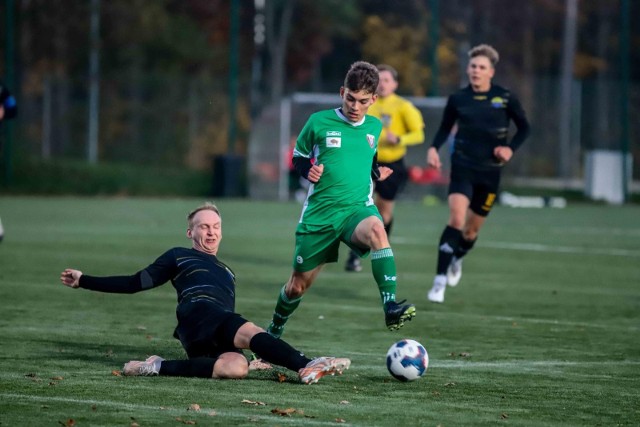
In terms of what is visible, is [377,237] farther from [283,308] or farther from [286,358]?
[286,358]

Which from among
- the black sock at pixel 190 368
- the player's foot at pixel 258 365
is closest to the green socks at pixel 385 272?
the player's foot at pixel 258 365

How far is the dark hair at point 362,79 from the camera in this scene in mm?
9156

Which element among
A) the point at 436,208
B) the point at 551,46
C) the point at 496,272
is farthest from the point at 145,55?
the point at 496,272

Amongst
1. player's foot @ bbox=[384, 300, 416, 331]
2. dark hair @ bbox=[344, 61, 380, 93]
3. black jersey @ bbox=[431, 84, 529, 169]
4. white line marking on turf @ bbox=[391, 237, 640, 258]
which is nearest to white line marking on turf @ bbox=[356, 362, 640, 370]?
player's foot @ bbox=[384, 300, 416, 331]

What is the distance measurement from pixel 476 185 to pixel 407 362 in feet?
18.5

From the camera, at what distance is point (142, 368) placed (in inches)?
319

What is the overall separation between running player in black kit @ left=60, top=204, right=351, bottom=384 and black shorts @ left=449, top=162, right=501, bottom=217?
5076 millimetres

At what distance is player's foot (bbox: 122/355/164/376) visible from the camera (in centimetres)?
811

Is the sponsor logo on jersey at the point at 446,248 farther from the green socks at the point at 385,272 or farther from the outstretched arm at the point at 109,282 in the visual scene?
the outstretched arm at the point at 109,282

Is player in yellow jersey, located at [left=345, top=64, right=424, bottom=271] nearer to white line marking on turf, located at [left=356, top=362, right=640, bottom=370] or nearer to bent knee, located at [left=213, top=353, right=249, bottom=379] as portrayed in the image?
white line marking on turf, located at [left=356, top=362, right=640, bottom=370]

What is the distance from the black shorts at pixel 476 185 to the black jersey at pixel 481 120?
66 millimetres

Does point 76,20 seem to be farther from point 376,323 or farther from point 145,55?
point 376,323

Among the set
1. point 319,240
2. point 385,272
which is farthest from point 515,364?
point 319,240

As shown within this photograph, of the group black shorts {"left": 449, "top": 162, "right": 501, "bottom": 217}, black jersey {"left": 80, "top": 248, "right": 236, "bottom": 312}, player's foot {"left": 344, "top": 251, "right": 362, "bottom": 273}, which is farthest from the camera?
player's foot {"left": 344, "top": 251, "right": 362, "bottom": 273}
